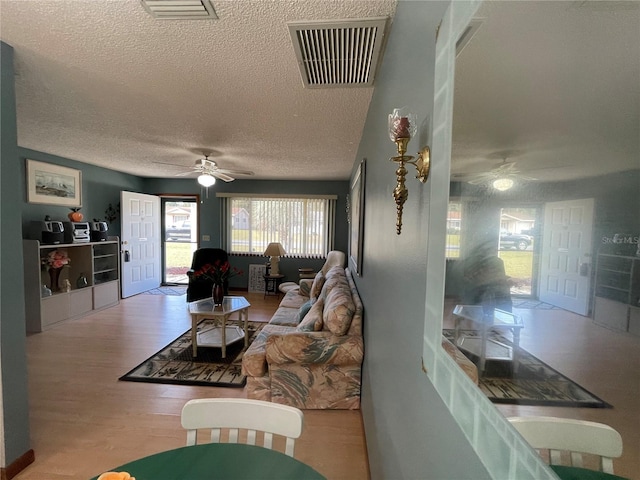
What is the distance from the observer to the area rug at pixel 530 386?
0.32 m

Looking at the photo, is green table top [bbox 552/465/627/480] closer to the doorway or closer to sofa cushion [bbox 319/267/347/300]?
sofa cushion [bbox 319/267/347/300]

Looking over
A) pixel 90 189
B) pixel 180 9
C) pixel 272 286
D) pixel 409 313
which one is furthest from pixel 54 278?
pixel 409 313

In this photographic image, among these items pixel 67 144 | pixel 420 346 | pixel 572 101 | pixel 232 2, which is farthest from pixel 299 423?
pixel 67 144

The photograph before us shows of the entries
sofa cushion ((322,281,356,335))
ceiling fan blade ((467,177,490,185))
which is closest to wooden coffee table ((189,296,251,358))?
sofa cushion ((322,281,356,335))

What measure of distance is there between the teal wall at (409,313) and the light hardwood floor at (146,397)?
29 centimetres

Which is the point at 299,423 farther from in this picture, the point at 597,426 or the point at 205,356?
the point at 205,356

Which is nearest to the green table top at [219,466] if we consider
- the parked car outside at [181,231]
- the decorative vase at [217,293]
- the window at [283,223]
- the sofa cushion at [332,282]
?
the sofa cushion at [332,282]

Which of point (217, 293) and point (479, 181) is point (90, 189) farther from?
point (479, 181)

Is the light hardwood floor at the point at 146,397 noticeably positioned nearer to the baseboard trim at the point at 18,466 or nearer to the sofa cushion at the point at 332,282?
the baseboard trim at the point at 18,466

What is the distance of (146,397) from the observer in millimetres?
2463

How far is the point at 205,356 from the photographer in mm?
3191

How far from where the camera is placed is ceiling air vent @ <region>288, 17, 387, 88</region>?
1.41 m

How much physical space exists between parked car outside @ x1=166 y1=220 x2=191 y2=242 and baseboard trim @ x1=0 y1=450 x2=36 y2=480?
202 inches

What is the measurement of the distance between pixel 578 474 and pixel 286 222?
19.5 ft
